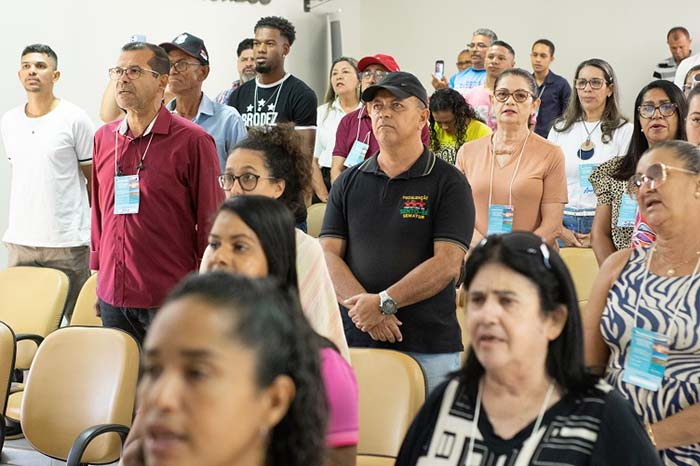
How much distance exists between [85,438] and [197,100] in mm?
2196

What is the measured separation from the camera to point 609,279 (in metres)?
2.56

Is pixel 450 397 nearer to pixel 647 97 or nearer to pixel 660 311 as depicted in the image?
pixel 660 311

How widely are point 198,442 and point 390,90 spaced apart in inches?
88.5

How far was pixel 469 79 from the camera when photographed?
25.0 ft

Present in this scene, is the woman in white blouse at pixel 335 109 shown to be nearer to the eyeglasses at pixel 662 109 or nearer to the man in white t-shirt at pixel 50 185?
the man in white t-shirt at pixel 50 185

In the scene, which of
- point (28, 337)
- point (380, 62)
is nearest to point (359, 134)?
point (380, 62)

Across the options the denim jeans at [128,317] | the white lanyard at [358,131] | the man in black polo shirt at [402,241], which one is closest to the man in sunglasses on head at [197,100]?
the denim jeans at [128,317]

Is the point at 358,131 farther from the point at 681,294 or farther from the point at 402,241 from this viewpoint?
the point at 681,294

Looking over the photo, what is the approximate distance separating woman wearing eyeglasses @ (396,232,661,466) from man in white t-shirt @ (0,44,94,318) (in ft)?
12.5

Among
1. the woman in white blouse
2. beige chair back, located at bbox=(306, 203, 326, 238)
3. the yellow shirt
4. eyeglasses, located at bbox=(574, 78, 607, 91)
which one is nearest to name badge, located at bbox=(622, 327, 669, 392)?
eyeglasses, located at bbox=(574, 78, 607, 91)

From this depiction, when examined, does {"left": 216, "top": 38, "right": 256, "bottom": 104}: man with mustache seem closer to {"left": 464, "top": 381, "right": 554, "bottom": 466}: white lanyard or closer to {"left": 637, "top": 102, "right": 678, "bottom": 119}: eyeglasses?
{"left": 637, "top": 102, "right": 678, "bottom": 119}: eyeglasses

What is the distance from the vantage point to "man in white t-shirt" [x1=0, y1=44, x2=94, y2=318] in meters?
5.25

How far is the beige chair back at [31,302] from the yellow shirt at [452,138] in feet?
7.16

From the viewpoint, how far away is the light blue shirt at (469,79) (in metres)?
7.54
